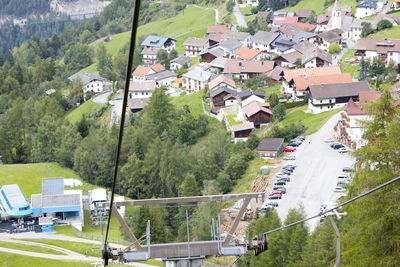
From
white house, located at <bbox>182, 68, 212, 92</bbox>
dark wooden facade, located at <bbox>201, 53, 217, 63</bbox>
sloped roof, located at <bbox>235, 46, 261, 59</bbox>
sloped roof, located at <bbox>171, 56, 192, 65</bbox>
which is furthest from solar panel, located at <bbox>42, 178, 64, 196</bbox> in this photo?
sloped roof, located at <bbox>171, 56, 192, 65</bbox>

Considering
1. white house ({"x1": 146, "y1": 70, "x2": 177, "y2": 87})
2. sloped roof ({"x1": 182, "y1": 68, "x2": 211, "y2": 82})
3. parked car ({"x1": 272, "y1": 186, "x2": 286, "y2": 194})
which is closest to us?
parked car ({"x1": 272, "y1": 186, "x2": 286, "y2": 194})

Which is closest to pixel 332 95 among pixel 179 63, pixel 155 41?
pixel 179 63

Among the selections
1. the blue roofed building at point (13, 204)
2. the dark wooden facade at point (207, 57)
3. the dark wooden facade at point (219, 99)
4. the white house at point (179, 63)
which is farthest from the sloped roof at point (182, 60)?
the blue roofed building at point (13, 204)

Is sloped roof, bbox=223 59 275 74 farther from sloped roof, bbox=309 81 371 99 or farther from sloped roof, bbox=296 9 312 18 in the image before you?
sloped roof, bbox=296 9 312 18

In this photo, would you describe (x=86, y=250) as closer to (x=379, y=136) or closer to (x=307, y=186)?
(x=307, y=186)

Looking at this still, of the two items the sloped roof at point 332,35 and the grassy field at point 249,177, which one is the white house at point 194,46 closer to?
the sloped roof at point 332,35

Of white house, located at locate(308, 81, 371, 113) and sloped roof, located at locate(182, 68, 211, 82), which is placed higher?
white house, located at locate(308, 81, 371, 113)
